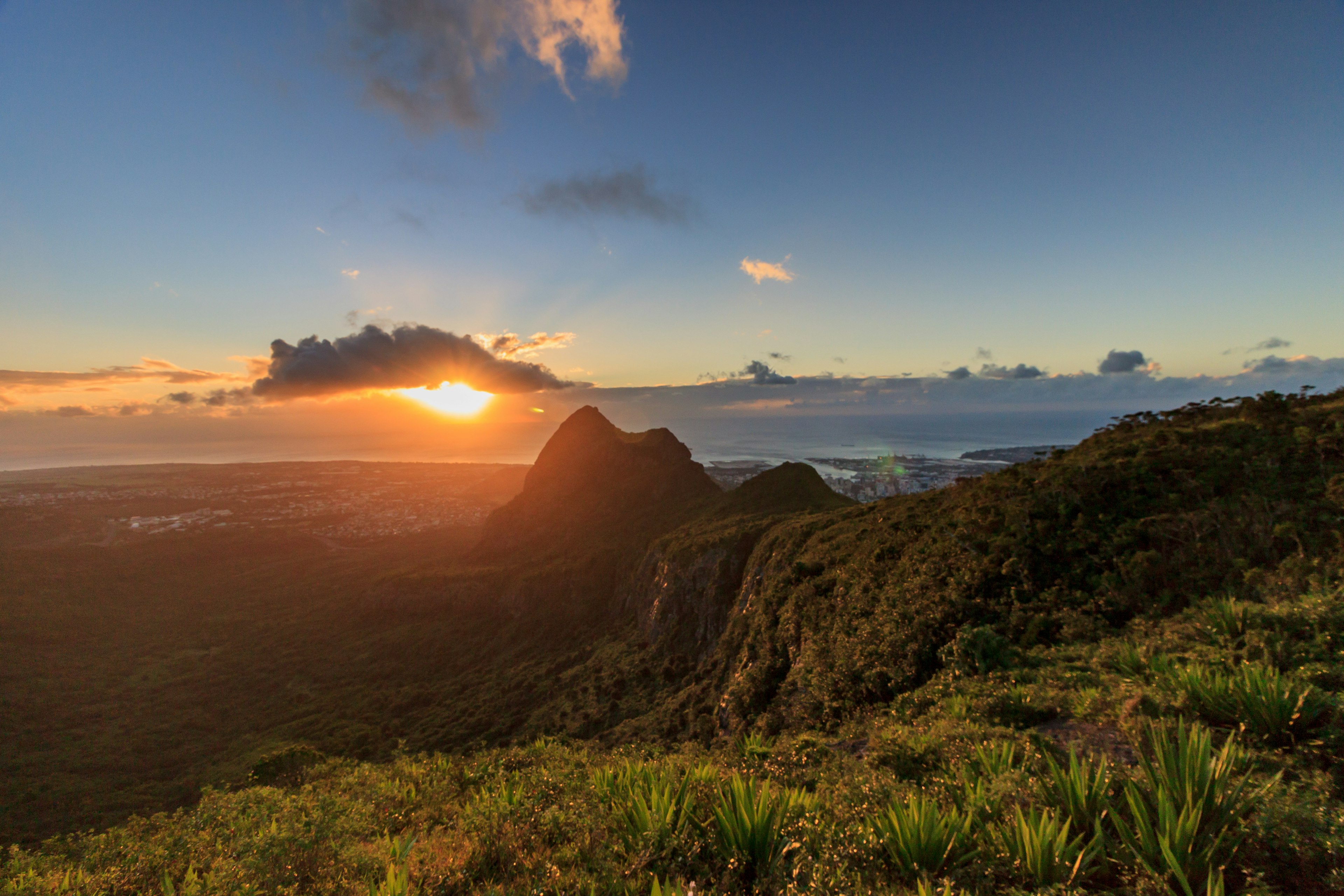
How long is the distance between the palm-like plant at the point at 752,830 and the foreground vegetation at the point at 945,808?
2 cm

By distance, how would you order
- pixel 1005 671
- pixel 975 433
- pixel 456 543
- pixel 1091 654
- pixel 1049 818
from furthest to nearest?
pixel 975 433 → pixel 456 543 → pixel 1005 671 → pixel 1091 654 → pixel 1049 818

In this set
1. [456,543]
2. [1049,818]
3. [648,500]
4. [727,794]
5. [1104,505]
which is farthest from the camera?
[456,543]

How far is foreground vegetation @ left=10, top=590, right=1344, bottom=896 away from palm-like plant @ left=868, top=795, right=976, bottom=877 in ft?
0.07

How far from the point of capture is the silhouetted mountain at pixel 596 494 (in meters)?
64.6

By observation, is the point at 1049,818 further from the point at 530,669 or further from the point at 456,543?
the point at 456,543

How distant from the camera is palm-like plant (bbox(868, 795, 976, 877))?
4.30 metres

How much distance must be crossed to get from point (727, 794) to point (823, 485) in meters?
49.8

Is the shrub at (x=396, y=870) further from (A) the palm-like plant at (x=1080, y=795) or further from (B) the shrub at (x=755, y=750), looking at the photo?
(A) the palm-like plant at (x=1080, y=795)

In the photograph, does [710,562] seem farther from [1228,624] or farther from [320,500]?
[320,500]

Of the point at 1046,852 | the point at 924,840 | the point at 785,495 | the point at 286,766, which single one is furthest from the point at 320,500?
the point at 1046,852

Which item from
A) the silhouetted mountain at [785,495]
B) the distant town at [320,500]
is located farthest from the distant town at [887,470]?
the silhouetted mountain at [785,495]

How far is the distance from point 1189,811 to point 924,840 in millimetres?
2204

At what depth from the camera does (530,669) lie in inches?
1722

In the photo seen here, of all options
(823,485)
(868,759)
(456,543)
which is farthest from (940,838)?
(456,543)
